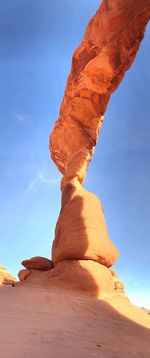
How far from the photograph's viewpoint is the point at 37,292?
29.3 ft

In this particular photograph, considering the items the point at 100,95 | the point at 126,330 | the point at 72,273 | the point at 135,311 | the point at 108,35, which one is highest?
the point at 108,35

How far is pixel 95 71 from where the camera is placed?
14914mm

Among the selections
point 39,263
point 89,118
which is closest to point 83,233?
point 39,263

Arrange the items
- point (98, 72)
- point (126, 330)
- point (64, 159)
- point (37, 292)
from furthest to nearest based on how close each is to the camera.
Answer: point (64, 159) → point (98, 72) → point (37, 292) → point (126, 330)

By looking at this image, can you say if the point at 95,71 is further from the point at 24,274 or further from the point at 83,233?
the point at 24,274

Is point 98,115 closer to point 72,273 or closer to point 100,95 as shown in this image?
point 100,95

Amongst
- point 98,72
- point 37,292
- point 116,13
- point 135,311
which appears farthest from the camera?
point 98,72

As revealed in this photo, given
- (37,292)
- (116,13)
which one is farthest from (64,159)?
(37,292)

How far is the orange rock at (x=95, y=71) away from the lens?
14102mm

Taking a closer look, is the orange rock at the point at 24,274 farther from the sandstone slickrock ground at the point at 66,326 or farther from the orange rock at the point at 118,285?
the orange rock at the point at 118,285

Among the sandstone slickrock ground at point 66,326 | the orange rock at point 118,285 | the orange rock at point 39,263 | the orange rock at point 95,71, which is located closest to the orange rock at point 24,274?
the orange rock at point 39,263

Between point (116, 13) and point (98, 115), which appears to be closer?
point (116, 13)

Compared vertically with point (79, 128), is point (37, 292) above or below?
below

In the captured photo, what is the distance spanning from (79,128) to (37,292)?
9.23 m
